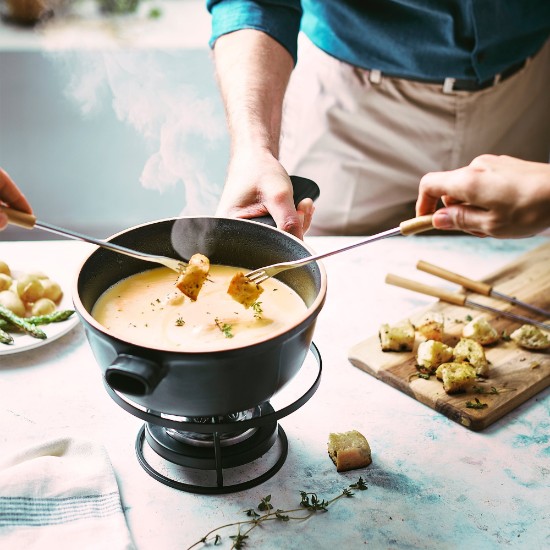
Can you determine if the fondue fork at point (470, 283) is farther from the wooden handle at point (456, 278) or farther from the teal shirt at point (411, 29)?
the teal shirt at point (411, 29)

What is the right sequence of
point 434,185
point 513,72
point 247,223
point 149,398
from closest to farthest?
1. point 149,398
2. point 434,185
3. point 247,223
4. point 513,72

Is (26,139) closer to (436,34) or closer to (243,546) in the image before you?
(436,34)

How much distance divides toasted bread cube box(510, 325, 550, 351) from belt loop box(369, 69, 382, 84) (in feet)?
3.43

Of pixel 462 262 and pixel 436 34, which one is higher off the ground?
pixel 436 34

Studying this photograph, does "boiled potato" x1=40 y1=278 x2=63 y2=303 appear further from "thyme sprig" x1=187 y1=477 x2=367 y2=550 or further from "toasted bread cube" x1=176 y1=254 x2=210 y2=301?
"thyme sprig" x1=187 y1=477 x2=367 y2=550

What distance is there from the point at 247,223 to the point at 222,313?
20cm

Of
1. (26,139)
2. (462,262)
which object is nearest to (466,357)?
(462,262)

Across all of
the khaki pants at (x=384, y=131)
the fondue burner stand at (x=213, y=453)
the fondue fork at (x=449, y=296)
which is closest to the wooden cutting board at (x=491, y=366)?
the fondue fork at (x=449, y=296)

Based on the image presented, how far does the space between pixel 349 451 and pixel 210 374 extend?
38 cm

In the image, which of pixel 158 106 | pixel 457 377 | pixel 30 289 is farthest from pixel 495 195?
pixel 158 106

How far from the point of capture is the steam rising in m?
4.27

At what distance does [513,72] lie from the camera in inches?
95.0

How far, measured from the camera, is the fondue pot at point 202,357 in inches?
41.8

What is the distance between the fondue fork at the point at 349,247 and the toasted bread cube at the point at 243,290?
0.17 feet
